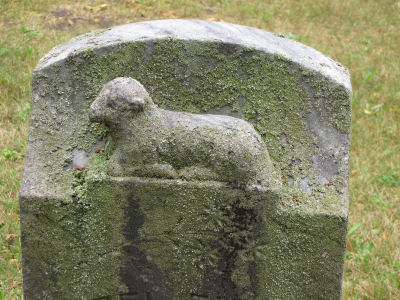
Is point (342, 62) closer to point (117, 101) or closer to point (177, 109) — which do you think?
point (177, 109)

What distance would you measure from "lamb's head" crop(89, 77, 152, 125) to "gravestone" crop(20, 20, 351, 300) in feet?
0.03

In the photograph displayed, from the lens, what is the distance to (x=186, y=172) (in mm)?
2146

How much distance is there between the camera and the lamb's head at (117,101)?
2.06 m

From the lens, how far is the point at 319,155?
2312 mm

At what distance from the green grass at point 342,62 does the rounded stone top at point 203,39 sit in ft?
5.08

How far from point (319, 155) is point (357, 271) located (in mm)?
1406

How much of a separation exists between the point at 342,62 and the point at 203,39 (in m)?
3.91

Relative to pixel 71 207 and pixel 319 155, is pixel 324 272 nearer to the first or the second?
pixel 319 155

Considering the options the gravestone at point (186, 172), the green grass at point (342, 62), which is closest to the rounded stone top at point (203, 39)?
the gravestone at point (186, 172)

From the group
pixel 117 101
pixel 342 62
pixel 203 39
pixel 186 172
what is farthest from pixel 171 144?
pixel 342 62

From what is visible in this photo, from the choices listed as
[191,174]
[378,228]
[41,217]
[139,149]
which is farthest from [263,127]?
[378,228]

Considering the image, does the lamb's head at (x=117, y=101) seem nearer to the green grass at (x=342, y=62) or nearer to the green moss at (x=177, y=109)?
the green moss at (x=177, y=109)

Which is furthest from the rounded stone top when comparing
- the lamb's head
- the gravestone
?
the lamb's head

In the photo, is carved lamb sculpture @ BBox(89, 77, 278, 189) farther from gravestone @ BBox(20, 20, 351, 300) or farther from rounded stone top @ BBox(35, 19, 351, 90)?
rounded stone top @ BBox(35, 19, 351, 90)
